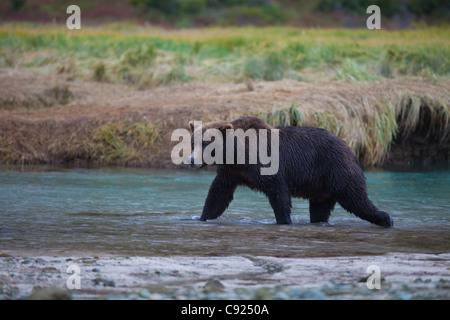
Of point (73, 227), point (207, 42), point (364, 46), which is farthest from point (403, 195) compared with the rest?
point (207, 42)

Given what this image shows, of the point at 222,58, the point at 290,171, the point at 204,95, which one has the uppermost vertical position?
the point at 222,58

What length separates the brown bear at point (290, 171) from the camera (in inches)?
348

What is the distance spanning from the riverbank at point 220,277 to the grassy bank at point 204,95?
24.4 ft

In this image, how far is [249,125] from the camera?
893 centimetres

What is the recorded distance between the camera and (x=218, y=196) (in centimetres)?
910

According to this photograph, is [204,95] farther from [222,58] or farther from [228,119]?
[222,58]

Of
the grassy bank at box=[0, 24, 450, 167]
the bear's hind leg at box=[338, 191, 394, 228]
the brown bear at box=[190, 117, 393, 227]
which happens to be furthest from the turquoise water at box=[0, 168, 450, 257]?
the grassy bank at box=[0, 24, 450, 167]

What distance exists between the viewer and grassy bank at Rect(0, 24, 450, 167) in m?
14.3

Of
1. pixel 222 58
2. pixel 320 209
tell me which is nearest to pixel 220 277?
pixel 320 209

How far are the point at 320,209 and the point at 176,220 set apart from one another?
1711 millimetres

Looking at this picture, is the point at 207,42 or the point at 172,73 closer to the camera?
the point at 172,73

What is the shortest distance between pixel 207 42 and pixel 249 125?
14.6 meters

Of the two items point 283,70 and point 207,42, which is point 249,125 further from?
point 207,42

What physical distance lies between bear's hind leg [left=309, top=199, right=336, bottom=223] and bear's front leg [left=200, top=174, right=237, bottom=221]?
100cm
